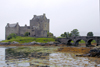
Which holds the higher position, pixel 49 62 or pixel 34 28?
pixel 34 28

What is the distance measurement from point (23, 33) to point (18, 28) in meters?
3.30

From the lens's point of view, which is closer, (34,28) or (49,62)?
(49,62)

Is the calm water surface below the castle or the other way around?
below

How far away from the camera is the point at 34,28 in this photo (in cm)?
6116

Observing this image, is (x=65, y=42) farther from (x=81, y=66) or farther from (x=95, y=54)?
(x=81, y=66)

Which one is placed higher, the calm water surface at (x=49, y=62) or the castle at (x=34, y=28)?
the castle at (x=34, y=28)

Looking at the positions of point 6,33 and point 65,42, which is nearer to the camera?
point 65,42

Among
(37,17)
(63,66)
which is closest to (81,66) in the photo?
(63,66)

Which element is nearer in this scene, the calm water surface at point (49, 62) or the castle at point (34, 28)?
the calm water surface at point (49, 62)

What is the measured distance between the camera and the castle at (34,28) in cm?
6144

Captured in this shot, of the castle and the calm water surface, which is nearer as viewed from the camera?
the calm water surface

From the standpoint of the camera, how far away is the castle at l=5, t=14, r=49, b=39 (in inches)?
2419

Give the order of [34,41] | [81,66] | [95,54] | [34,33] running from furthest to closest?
[34,33]
[34,41]
[95,54]
[81,66]

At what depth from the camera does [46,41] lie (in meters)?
53.6
